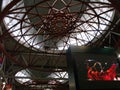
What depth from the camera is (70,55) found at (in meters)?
13.2

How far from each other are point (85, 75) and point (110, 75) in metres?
1.52

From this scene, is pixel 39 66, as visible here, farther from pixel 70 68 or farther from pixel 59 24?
pixel 70 68

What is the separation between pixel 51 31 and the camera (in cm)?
2666

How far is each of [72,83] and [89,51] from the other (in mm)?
2329

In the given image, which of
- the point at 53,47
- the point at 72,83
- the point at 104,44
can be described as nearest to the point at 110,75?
the point at 72,83

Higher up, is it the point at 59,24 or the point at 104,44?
the point at 59,24

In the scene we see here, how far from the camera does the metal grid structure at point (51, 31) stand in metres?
24.8

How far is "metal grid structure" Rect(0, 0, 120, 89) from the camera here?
24.8 m

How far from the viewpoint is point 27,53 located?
34.5 meters

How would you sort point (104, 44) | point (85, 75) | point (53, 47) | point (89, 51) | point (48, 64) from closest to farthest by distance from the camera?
point (85, 75) → point (89, 51) → point (104, 44) → point (53, 47) → point (48, 64)

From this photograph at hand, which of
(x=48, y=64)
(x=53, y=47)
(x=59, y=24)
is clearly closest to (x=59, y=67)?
(x=48, y=64)

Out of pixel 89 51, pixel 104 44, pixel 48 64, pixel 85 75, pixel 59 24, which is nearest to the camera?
pixel 85 75

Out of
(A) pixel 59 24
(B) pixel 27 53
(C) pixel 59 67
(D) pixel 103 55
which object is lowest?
(C) pixel 59 67

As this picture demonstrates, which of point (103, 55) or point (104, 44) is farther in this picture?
point (104, 44)
